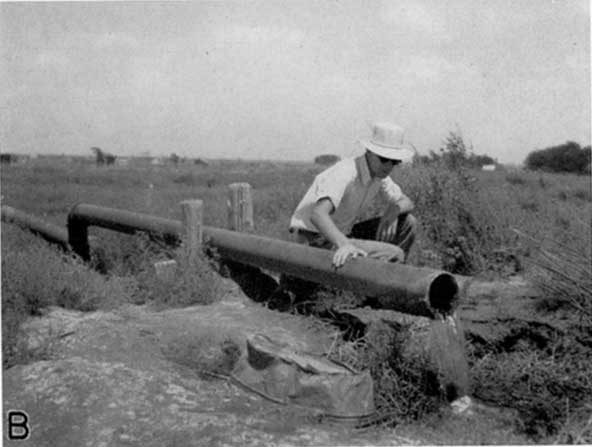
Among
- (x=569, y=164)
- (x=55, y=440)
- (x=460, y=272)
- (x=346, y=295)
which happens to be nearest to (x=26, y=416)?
(x=55, y=440)

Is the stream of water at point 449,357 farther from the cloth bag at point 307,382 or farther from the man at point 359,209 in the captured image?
the man at point 359,209

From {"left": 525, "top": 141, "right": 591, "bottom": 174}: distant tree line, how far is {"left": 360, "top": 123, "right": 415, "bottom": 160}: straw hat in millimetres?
16274

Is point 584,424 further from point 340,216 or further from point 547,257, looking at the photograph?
point 340,216

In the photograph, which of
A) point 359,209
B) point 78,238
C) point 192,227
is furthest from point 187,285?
point 78,238

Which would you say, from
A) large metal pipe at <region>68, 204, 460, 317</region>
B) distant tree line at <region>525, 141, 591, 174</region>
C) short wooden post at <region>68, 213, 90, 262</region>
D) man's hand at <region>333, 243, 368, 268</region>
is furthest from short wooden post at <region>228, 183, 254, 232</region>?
distant tree line at <region>525, 141, 591, 174</region>

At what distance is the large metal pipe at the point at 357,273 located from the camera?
414 cm

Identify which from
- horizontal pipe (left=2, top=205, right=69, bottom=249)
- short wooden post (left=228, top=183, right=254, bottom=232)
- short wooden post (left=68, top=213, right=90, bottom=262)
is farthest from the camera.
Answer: horizontal pipe (left=2, top=205, right=69, bottom=249)

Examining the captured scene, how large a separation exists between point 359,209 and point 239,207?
1942 millimetres

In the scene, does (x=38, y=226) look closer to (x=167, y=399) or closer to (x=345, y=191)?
(x=345, y=191)

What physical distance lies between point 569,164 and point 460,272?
1478 centimetres

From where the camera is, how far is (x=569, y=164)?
69.9 feet

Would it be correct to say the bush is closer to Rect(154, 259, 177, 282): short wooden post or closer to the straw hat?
Rect(154, 259, 177, 282): short wooden post

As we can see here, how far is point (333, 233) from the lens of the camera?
4793 mm

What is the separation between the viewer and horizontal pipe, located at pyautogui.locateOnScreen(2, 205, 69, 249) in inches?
354
